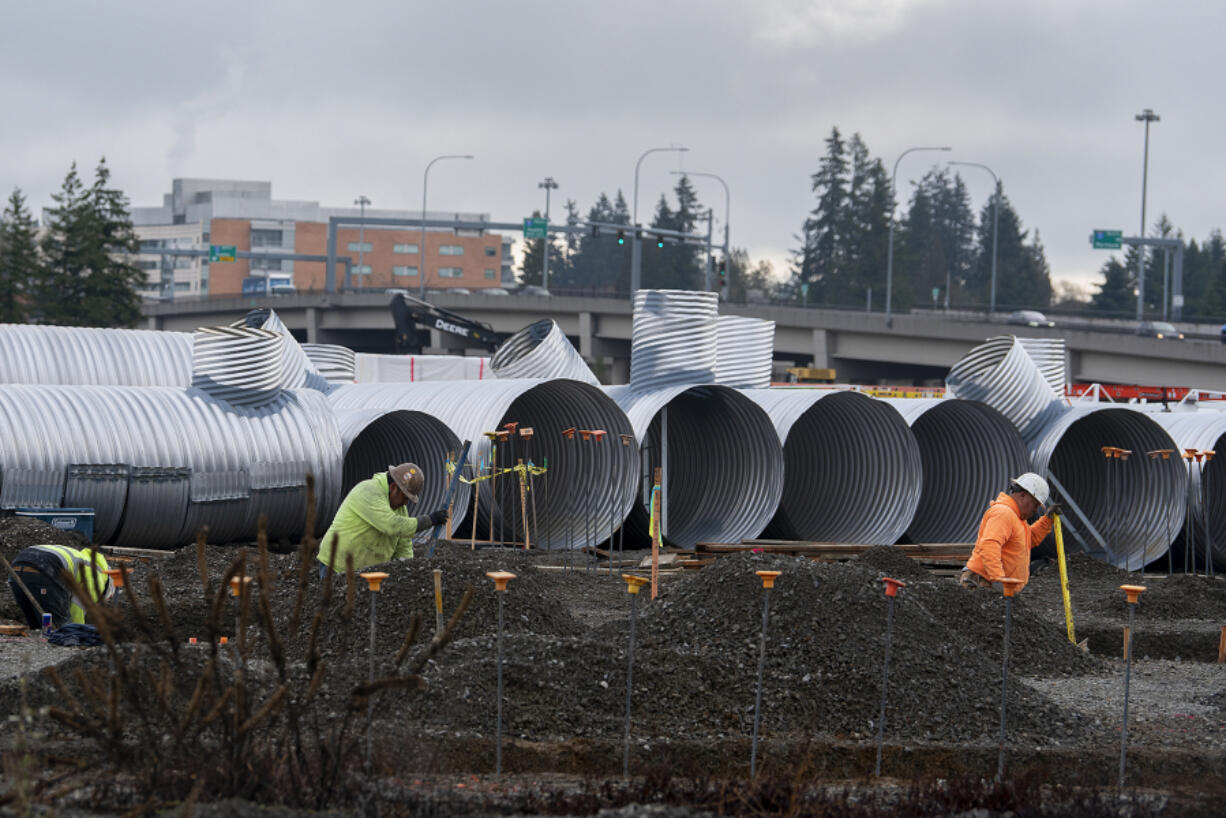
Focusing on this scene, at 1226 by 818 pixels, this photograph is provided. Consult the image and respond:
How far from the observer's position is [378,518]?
34.1 ft

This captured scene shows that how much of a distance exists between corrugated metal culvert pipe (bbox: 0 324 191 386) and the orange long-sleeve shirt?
1409 centimetres

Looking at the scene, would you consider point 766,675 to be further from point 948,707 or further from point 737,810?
point 737,810

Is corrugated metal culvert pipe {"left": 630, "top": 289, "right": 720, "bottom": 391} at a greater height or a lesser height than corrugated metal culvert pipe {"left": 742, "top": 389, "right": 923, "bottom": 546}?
greater

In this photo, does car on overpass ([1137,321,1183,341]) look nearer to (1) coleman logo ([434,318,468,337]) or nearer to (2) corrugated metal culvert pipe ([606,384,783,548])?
(1) coleman logo ([434,318,468,337])

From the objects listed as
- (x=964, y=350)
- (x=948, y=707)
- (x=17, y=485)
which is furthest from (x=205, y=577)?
(x=964, y=350)

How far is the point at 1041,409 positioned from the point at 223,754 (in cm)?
1757

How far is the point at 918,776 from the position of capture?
8.14 m

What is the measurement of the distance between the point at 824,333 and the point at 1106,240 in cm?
1291

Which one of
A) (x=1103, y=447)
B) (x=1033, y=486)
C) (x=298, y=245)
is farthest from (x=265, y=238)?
(x=1033, y=486)

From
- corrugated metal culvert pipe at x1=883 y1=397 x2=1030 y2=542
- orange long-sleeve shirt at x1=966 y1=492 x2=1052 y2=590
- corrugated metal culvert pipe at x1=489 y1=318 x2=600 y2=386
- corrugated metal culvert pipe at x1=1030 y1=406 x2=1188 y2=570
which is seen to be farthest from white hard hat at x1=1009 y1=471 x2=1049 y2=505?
corrugated metal culvert pipe at x1=489 y1=318 x2=600 y2=386

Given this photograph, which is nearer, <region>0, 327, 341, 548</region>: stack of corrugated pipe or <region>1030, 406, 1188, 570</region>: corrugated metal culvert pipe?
<region>0, 327, 341, 548</region>: stack of corrugated pipe

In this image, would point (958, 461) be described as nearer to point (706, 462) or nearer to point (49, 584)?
point (706, 462)

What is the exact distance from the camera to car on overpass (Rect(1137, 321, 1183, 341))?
51972 mm

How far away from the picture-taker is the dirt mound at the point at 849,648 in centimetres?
903
